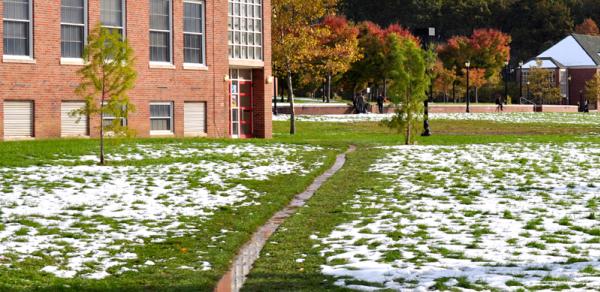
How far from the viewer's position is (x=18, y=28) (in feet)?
101

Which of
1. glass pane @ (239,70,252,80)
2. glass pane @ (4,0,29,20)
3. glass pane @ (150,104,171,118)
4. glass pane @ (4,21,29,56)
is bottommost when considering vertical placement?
glass pane @ (150,104,171,118)

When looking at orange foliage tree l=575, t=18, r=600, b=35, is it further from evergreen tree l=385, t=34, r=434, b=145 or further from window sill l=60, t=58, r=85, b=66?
window sill l=60, t=58, r=85, b=66

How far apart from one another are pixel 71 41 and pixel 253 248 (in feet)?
72.0

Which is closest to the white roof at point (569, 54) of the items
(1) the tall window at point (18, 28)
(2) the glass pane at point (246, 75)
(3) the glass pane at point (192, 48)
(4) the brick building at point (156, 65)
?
(2) the glass pane at point (246, 75)

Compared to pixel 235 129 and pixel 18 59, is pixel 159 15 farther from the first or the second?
pixel 235 129

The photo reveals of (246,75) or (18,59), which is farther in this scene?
(246,75)

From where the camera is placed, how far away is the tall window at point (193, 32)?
119 feet

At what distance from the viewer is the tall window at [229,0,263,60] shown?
38812 mm

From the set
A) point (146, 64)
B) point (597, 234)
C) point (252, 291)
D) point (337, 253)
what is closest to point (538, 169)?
point (597, 234)

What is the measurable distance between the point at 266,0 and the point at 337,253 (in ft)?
97.0

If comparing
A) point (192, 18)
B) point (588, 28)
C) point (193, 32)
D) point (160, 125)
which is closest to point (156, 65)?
point (160, 125)

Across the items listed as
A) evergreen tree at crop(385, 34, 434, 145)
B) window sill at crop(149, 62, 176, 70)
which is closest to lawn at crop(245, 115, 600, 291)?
evergreen tree at crop(385, 34, 434, 145)

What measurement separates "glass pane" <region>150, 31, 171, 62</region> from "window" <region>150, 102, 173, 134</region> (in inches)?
67.4

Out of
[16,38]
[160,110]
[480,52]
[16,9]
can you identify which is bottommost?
[160,110]
